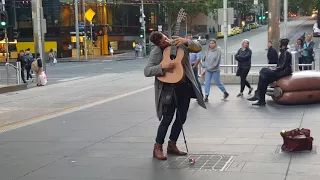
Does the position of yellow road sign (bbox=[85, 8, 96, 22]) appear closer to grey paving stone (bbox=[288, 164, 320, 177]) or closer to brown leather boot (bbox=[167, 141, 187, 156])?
brown leather boot (bbox=[167, 141, 187, 156])

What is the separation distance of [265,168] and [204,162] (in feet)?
2.74

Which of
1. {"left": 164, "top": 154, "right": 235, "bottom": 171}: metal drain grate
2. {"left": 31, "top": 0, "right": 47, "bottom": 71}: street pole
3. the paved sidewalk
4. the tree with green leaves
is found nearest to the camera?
the paved sidewalk

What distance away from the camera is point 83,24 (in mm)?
53906

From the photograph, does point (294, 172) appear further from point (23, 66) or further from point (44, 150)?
point (23, 66)

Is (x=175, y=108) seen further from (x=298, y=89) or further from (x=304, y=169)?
(x=298, y=89)

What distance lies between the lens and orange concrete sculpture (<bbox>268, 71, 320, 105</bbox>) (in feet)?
36.4

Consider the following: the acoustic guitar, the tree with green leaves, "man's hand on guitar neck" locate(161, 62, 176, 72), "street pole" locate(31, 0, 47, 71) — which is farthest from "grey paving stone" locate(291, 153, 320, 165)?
the tree with green leaves

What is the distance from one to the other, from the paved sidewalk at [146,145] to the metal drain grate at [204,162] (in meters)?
0.01

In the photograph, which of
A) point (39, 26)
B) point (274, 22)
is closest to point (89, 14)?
point (39, 26)

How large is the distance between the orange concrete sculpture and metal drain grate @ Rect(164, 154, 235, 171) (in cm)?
497

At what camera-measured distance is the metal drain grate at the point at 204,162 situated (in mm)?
6082

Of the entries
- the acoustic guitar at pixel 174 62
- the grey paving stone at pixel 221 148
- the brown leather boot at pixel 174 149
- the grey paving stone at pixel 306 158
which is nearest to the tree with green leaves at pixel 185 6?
the grey paving stone at pixel 221 148

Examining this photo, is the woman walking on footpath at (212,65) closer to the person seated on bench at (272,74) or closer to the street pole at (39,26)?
the person seated on bench at (272,74)

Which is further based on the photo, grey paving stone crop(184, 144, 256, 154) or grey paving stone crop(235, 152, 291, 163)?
grey paving stone crop(184, 144, 256, 154)
